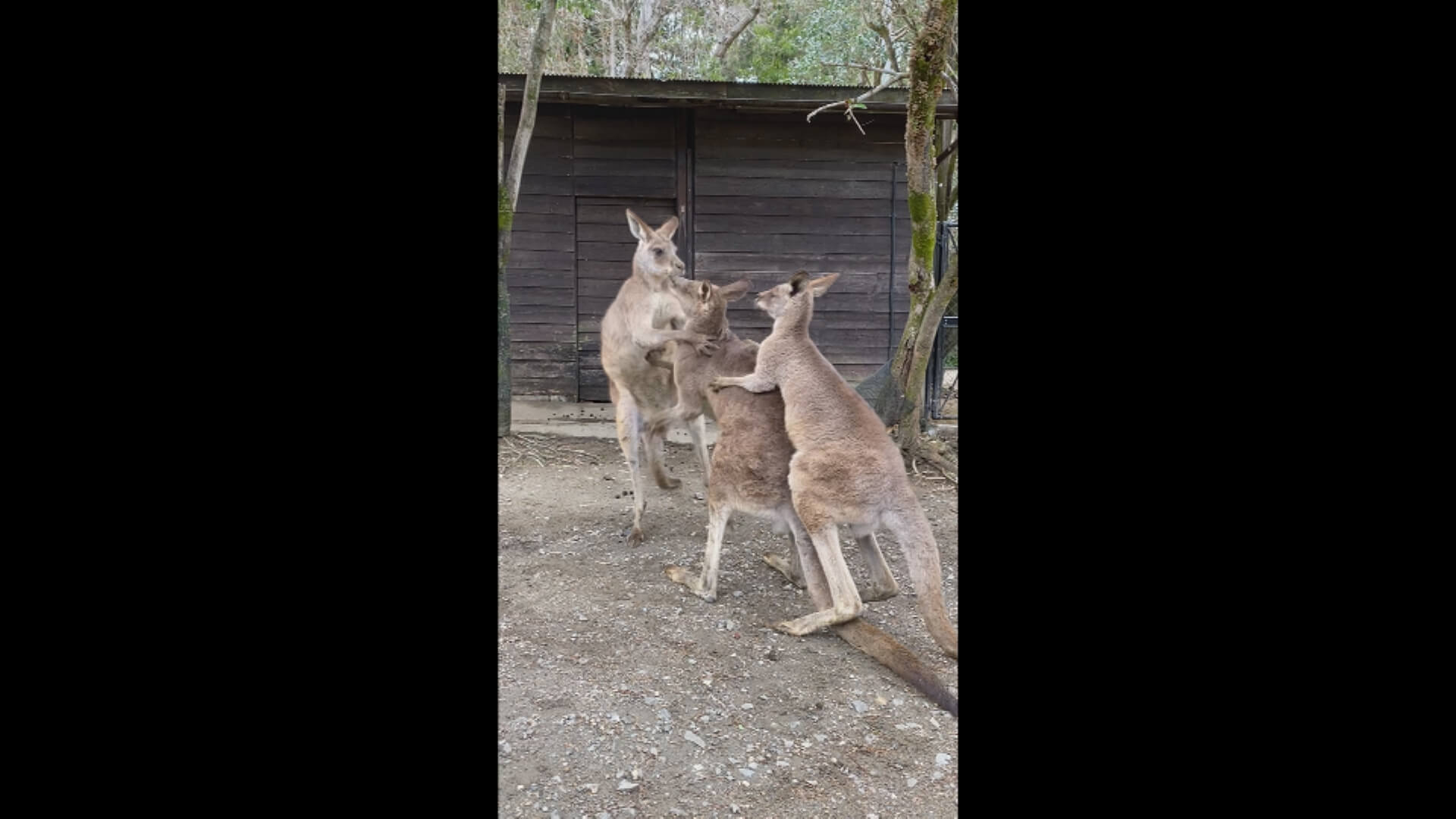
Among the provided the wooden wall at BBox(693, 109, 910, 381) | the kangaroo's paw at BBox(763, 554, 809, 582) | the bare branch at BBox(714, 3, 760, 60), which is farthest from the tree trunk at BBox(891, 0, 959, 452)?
the bare branch at BBox(714, 3, 760, 60)

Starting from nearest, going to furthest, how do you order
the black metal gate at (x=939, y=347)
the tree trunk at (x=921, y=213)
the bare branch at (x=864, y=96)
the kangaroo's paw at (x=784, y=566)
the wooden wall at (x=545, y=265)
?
the kangaroo's paw at (x=784, y=566) < the tree trunk at (x=921, y=213) < the bare branch at (x=864, y=96) < the black metal gate at (x=939, y=347) < the wooden wall at (x=545, y=265)

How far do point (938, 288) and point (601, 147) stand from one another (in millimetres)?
3970

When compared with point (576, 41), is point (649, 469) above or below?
below

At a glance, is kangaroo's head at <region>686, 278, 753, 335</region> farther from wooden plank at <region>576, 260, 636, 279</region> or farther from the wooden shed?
wooden plank at <region>576, 260, 636, 279</region>

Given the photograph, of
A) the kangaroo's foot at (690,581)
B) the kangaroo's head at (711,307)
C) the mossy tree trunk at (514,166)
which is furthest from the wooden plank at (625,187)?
the kangaroo's foot at (690,581)

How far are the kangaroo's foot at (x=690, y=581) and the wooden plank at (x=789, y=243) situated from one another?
468 centimetres

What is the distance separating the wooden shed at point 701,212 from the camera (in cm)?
829

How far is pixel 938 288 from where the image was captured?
5574 mm

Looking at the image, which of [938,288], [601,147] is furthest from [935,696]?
[601,147]

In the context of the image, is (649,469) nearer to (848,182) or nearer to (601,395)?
(601,395)

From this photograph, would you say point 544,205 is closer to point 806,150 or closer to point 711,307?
point 806,150

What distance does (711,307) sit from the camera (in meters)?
4.21

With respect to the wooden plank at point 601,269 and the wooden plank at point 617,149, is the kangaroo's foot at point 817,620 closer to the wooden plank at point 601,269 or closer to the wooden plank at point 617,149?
the wooden plank at point 601,269

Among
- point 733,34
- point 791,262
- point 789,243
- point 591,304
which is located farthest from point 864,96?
point 733,34
